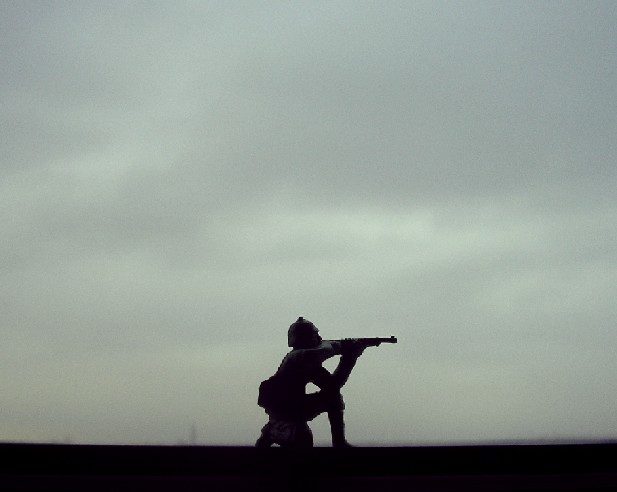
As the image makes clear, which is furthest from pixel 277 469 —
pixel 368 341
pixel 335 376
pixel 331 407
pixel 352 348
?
pixel 368 341

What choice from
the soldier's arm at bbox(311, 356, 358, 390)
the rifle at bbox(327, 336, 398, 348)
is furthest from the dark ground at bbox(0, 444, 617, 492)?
the rifle at bbox(327, 336, 398, 348)

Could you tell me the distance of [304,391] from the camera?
26.7ft

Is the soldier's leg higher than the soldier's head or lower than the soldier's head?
lower

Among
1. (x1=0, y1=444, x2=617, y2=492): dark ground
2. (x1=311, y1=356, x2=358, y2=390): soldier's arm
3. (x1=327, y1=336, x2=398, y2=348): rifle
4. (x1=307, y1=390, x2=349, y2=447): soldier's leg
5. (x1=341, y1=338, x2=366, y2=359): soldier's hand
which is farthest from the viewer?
(x1=327, y1=336, x2=398, y2=348): rifle

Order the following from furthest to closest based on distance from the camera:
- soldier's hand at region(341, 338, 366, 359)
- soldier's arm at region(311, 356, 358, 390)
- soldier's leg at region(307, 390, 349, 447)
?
soldier's hand at region(341, 338, 366, 359) < soldier's arm at region(311, 356, 358, 390) < soldier's leg at region(307, 390, 349, 447)

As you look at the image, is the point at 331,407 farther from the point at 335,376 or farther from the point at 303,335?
the point at 303,335

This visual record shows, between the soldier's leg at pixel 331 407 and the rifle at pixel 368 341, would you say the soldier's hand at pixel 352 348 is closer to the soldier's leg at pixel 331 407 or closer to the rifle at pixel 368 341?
the rifle at pixel 368 341

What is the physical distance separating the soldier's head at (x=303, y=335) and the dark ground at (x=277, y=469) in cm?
→ 321

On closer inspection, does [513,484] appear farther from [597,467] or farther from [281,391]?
[281,391]

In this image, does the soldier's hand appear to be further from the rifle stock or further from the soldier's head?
the soldier's head

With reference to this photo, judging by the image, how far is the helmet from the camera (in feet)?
28.3

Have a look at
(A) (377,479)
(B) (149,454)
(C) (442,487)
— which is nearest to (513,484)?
(C) (442,487)

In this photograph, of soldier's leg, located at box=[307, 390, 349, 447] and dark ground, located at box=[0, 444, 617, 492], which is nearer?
dark ground, located at box=[0, 444, 617, 492]

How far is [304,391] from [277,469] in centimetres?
279
